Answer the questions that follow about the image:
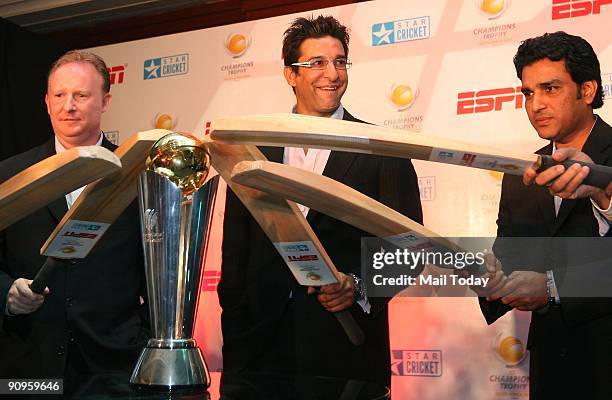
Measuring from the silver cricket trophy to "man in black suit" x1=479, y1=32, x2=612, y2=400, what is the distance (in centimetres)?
90

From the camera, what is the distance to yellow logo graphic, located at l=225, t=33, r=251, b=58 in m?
3.48

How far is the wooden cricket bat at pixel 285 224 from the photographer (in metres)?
1.58

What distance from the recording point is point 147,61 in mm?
3711

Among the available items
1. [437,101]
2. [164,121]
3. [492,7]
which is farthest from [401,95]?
[164,121]

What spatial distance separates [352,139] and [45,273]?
717 millimetres

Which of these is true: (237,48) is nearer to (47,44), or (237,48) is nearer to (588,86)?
(47,44)

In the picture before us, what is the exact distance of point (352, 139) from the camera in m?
1.44

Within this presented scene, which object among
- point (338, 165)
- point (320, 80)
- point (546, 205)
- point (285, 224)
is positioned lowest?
point (285, 224)

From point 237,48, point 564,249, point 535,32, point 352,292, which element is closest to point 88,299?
point 352,292

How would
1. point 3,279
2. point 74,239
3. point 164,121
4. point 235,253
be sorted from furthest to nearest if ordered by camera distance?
point 164,121 → point 235,253 → point 3,279 → point 74,239

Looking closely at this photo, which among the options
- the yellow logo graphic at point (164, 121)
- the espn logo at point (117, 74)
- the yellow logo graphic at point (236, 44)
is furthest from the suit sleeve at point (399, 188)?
the espn logo at point (117, 74)

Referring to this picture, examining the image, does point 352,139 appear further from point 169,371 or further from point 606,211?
point 606,211

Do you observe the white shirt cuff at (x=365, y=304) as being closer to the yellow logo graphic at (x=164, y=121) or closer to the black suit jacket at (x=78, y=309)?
the black suit jacket at (x=78, y=309)

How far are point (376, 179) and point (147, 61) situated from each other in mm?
1730
